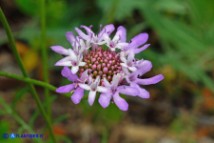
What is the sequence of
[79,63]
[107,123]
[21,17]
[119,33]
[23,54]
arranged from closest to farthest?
1. [79,63]
2. [119,33]
3. [107,123]
4. [23,54]
5. [21,17]

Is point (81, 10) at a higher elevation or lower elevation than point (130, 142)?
higher

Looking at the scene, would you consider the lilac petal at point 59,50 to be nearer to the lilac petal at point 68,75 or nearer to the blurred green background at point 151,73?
the lilac petal at point 68,75

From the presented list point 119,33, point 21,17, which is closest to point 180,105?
point 21,17

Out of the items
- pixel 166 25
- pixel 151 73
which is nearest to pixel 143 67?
pixel 166 25

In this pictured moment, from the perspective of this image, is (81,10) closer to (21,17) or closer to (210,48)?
(21,17)

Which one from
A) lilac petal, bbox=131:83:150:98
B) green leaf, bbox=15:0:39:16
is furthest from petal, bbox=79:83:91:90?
green leaf, bbox=15:0:39:16

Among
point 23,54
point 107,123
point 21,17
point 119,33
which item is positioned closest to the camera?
point 119,33

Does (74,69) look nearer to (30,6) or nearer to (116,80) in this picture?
(116,80)
